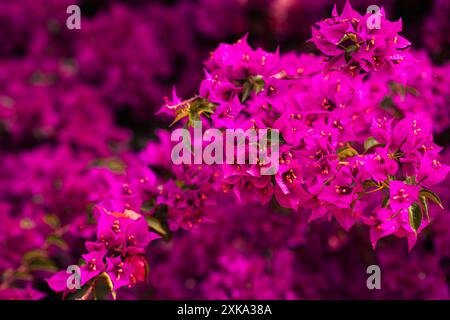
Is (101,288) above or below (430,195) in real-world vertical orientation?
below

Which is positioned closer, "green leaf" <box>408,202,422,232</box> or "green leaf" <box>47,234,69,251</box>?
"green leaf" <box>408,202,422,232</box>

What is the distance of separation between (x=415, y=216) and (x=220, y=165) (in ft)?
0.91

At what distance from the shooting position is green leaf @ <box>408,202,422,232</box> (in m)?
0.68

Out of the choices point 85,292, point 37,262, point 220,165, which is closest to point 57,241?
point 37,262

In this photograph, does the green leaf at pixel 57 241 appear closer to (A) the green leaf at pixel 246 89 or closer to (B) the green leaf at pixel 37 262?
(B) the green leaf at pixel 37 262

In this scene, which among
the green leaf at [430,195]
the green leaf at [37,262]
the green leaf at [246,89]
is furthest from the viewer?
the green leaf at [37,262]

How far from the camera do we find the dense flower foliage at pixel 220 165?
2.32 ft

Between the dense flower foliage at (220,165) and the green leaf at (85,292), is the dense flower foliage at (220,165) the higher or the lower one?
the higher one

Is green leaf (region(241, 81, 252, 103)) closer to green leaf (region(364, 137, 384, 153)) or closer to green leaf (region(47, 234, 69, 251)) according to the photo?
green leaf (region(364, 137, 384, 153))

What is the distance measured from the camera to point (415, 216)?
681 mm

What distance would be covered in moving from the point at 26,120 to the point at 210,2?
1.98 ft

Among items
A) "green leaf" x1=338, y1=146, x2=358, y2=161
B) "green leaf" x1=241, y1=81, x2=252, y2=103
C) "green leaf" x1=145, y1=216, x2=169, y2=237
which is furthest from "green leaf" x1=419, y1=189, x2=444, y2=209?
"green leaf" x1=145, y1=216, x2=169, y2=237

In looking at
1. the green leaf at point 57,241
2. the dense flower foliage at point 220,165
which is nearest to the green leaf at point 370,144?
the dense flower foliage at point 220,165

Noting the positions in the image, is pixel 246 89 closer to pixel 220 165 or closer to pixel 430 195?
pixel 220 165
